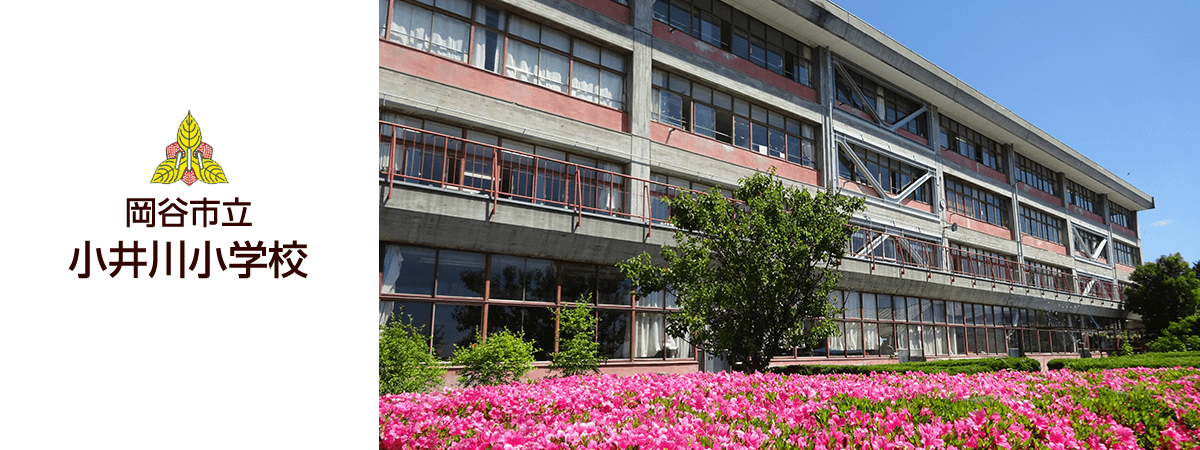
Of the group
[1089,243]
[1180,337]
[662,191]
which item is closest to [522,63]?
[662,191]

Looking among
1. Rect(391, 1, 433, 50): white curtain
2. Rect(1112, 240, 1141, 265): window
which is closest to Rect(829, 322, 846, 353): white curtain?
Rect(391, 1, 433, 50): white curtain

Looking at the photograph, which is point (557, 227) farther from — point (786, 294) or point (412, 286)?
point (786, 294)

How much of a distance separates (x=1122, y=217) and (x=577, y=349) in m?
58.4

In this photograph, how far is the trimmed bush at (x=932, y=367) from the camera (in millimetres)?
14898

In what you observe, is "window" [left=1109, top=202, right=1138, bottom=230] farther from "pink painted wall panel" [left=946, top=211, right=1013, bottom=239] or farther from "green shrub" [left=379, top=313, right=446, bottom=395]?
"green shrub" [left=379, top=313, right=446, bottom=395]

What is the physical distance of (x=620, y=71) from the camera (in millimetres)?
19703

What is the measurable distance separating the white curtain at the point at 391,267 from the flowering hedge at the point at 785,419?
24.1 ft

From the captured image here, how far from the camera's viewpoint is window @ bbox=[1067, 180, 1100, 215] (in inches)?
1785

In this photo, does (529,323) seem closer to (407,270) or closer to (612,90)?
(407,270)

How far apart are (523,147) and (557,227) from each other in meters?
3.04

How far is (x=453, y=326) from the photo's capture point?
47.1 feet

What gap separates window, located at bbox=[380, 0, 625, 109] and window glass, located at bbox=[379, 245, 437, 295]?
5.26 meters

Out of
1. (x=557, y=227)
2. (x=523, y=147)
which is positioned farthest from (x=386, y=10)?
(x=557, y=227)

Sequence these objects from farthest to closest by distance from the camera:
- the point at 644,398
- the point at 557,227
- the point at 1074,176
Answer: the point at 1074,176 → the point at 557,227 → the point at 644,398
